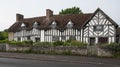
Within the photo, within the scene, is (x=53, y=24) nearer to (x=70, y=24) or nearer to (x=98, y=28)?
(x=70, y=24)

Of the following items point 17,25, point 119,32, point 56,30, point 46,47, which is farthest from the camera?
point 17,25

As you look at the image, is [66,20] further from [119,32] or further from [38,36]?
[119,32]

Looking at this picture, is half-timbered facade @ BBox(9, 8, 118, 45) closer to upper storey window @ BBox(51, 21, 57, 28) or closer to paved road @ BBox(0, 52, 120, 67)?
upper storey window @ BBox(51, 21, 57, 28)

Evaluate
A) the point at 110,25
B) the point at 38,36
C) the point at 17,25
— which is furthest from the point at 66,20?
the point at 17,25

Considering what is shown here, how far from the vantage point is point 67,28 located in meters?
37.6

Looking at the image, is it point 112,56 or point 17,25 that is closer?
point 112,56

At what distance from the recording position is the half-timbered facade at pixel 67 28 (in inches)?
1362

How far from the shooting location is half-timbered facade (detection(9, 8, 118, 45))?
34594mm

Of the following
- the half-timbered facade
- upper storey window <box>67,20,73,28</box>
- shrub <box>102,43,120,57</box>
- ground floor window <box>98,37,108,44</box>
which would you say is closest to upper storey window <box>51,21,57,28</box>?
the half-timbered facade

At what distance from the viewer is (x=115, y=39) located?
33844mm

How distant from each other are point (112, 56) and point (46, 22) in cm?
2142

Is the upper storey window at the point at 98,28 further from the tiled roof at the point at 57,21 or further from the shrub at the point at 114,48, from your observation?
the shrub at the point at 114,48

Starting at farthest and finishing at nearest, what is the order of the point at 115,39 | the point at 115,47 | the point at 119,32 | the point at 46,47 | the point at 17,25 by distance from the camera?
the point at 17,25, the point at 119,32, the point at 115,39, the point at 46,47, the point at 115,47

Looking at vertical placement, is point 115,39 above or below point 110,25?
below
